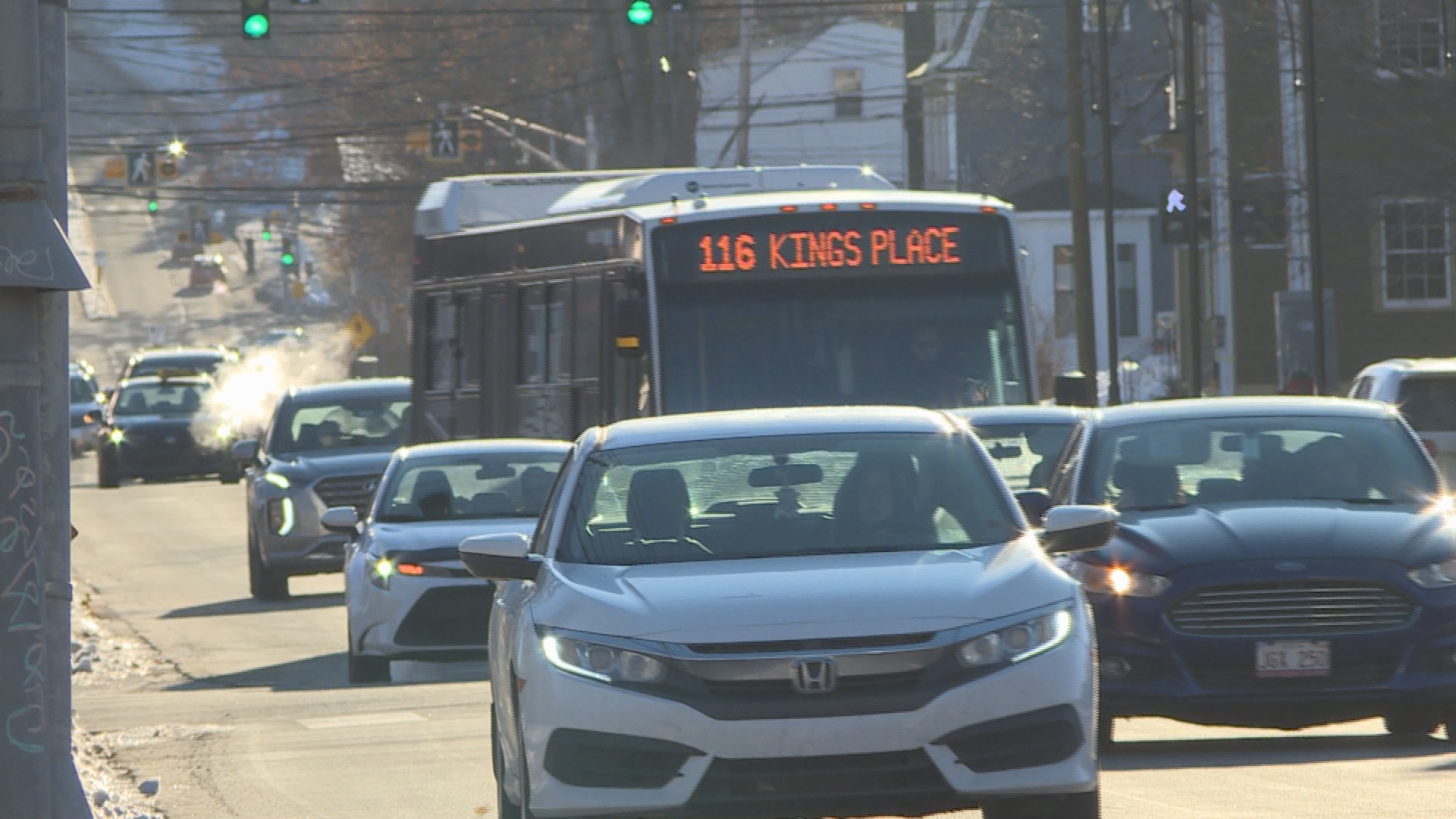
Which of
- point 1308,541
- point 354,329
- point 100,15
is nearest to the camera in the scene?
point 1308,541

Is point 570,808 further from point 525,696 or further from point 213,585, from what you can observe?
point 213,585

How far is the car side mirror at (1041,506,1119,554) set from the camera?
8.77m

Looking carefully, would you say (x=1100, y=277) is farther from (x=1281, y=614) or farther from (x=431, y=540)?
(x=1281, y=614)

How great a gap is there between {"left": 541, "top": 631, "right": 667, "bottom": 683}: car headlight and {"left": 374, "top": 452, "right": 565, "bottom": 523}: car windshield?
996 centimetres

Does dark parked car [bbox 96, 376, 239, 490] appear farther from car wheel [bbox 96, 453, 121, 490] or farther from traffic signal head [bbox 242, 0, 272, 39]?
traffic signal head [bbox 242, 0, 272, 39]

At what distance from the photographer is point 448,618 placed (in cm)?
1691

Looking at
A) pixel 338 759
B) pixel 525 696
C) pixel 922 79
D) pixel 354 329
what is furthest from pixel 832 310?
pixel 922 79

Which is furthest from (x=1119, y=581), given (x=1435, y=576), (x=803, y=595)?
(x=803, y=595)

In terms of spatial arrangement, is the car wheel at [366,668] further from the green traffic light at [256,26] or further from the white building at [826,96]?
the white building at [826,96]

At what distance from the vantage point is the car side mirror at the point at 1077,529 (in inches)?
345

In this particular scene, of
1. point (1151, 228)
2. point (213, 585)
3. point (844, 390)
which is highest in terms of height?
point (1151, 228)

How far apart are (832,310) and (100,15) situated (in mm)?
126447

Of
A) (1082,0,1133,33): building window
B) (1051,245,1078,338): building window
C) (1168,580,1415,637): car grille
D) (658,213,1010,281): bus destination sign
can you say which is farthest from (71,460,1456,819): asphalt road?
(1051,245,1078,338): building window

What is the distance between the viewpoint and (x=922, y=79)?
232 feet
